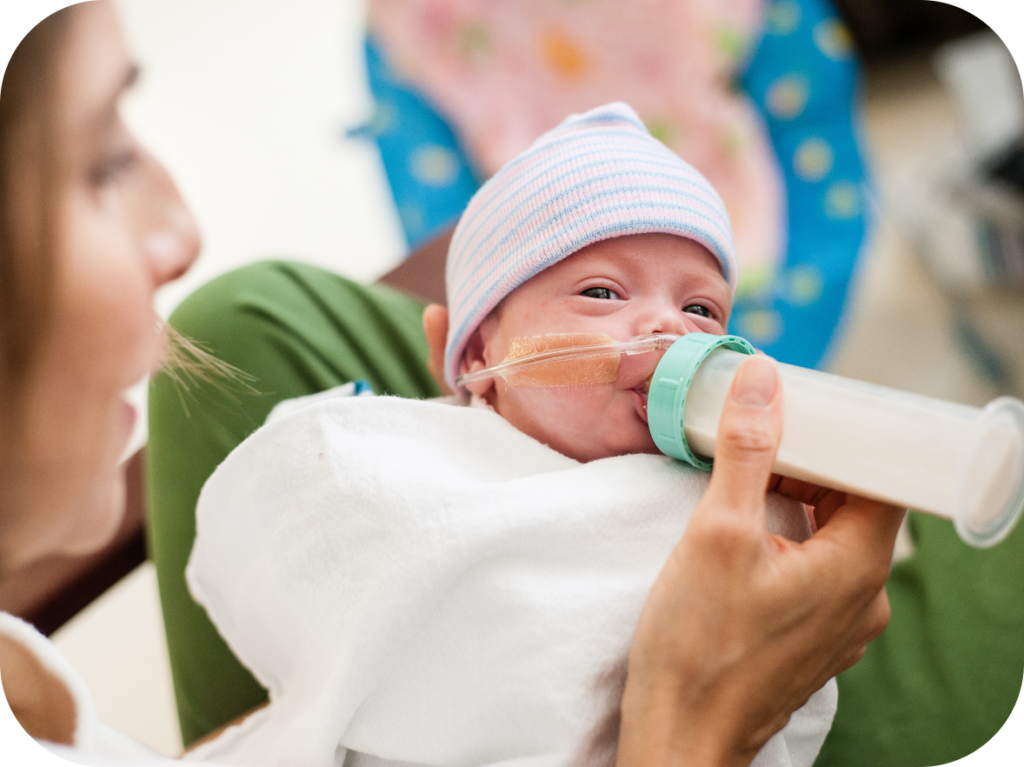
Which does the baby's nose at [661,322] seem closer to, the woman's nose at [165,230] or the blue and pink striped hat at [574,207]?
the blue and pink striped hat at [574,207]

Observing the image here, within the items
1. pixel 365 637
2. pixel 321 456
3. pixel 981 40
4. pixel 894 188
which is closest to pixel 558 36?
pixel 321 456

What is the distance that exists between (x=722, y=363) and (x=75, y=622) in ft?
2.59

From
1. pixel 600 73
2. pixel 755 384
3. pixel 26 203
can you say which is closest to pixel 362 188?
pixel 600 73

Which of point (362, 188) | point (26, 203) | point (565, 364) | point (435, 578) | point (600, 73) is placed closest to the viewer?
point (26, 203)

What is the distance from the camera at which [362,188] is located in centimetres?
204

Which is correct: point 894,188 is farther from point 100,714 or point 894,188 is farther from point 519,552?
point 100,714

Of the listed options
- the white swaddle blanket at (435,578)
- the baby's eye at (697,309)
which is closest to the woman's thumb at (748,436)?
the white swaddle blanket at (435,578)

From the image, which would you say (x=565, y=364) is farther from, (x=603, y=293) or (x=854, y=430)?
Result: (x=854, y=430)

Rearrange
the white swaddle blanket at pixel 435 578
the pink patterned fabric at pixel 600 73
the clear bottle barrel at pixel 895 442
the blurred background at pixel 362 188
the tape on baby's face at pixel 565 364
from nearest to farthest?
the clear bottle barrel at pixel 895 442, the white swaddle blanket at pixel 435 578, the tape on baby's face at pixel 565 364, the blurred background at pixel 362 188, the pink patterned fabric at pixel 600 73

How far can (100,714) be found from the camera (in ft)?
2.23

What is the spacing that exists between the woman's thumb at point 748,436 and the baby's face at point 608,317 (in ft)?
0.56

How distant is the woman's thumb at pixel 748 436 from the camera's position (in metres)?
0.54

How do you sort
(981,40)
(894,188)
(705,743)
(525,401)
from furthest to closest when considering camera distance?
(981,40), (894,188), (525,401), (705,743)

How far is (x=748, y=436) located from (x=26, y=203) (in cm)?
56
